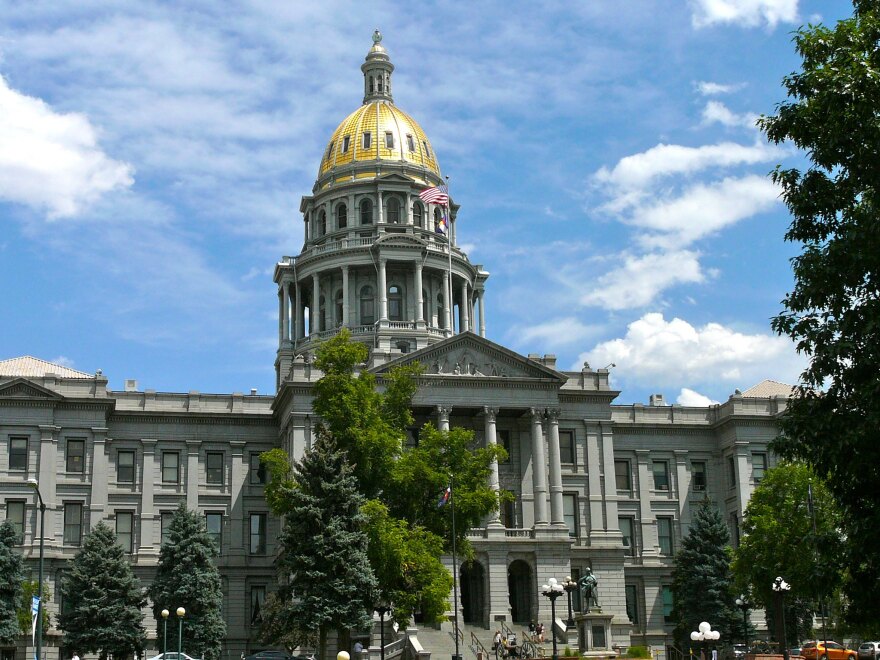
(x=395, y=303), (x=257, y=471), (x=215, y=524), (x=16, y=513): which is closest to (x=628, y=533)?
(x=257, y=471)

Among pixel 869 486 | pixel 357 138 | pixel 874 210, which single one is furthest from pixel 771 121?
pixel 357 138

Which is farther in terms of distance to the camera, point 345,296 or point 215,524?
point 345,296

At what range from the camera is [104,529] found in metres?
68.8

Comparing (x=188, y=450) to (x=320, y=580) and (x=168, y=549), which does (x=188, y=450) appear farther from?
(x=320, y=580)

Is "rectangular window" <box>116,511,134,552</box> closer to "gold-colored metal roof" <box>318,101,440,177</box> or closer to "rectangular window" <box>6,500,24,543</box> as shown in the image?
"rectangular window" <box>6,500,24,543</box>

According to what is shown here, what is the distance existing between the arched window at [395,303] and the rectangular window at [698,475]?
2377 cm

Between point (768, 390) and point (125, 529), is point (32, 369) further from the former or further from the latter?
point (768, 390)

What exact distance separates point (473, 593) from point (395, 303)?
2752 centimetres

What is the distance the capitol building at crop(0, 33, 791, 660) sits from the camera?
2948 inches

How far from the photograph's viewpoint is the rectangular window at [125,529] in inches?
3109

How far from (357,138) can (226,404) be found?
27790 millimetres

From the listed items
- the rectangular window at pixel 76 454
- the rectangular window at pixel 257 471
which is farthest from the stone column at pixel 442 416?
the rectangular window at pixel 76 454

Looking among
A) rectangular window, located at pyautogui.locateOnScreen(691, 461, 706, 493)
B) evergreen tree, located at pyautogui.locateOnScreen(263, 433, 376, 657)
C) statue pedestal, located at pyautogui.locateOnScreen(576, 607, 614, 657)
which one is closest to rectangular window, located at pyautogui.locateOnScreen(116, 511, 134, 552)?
evergreen tree, located at pyautogui.locateOnScreen(263, 433, 376, 657)

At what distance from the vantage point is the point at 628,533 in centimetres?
8362
